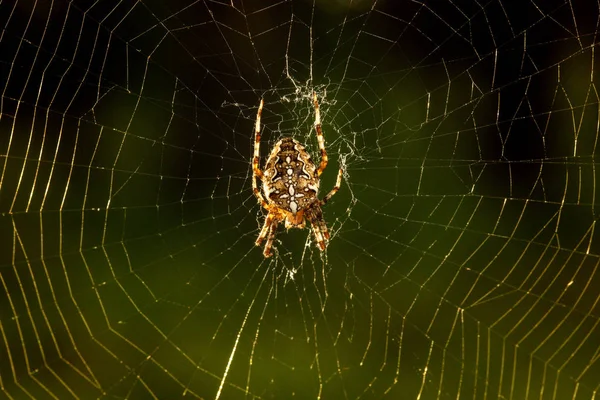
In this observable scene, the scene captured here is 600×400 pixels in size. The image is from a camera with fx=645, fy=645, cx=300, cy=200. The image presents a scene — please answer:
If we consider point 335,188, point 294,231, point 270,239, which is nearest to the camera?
point 335,188

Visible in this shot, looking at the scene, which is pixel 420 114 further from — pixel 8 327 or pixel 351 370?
pixel 8 327

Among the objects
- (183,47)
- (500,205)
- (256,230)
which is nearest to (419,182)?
(500,205)

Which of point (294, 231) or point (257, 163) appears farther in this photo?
point (294, 231)

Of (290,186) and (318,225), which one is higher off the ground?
(290,186)

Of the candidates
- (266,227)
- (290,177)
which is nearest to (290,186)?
(290,177)

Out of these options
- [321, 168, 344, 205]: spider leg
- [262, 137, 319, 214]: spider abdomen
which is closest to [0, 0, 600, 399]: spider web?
[321, 168, 344, 205]: spider leg

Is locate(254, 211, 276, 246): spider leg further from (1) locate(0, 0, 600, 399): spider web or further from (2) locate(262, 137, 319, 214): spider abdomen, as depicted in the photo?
(1) locate(0, 0, 600, 399): spider web

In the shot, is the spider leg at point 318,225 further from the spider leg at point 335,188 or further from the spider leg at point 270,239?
the spider leg at point 270,239

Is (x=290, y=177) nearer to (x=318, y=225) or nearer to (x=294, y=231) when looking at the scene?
(x=318, y=225)
